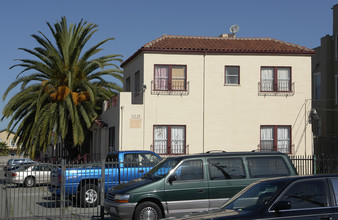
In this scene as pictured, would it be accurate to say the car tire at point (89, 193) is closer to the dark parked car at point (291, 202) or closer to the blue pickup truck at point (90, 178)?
the blue pickup truck at point (90, 178)

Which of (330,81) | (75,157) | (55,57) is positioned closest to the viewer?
(55,57)

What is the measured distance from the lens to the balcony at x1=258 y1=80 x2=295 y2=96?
27.3 m

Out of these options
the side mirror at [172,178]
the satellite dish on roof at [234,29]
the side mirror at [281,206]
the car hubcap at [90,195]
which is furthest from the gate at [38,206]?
the satellite dish on roof at [234,29]

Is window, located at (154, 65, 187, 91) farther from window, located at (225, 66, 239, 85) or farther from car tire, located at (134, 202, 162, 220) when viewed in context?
car tire, located at (134, 202, 162, 220)

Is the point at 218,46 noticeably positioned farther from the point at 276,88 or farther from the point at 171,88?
the point at 276,88

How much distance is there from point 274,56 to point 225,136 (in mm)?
5129

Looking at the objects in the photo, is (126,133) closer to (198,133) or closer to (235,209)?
(198,133)

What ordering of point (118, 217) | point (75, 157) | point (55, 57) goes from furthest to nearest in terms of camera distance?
point (75, 157) → point (55, 57) → point (118, 217)

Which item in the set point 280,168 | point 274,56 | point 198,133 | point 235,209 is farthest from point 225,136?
point 235,209

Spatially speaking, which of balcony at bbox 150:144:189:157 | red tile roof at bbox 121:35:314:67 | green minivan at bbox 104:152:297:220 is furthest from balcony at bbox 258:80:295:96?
green minivan at bbox 104:152:297:220

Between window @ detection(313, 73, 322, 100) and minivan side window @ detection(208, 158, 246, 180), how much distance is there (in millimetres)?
24364

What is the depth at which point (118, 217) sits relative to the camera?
1255 cm

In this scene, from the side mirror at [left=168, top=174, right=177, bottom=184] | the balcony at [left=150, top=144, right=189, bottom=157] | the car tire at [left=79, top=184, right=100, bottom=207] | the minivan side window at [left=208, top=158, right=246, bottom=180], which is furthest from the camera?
the balcony at [left=150, top=144, right=189, bottom=157]

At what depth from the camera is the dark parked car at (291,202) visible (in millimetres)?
8133
